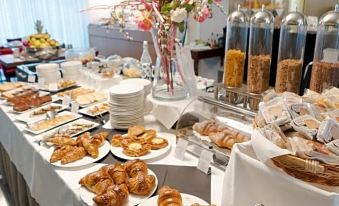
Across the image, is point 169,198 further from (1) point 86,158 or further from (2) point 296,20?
(2) point 296,20

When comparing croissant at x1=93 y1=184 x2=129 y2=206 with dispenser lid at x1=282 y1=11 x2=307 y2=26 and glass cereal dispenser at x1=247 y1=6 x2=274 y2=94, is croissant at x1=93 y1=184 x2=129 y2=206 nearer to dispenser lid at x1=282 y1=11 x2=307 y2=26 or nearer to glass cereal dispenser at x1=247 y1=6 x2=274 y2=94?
glass cereal dispenser at x1=247 y1=6 x2=274 y2=94

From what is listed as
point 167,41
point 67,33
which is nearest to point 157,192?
point 167,41

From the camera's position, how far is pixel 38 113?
159 centimetres

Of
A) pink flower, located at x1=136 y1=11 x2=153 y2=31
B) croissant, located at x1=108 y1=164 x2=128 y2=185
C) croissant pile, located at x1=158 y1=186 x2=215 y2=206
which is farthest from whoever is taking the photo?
pink flower, located at x1=136 y1=11 x2=153 y2=31

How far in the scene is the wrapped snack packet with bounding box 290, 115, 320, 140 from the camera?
66 cm

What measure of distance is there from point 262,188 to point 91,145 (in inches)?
28.0

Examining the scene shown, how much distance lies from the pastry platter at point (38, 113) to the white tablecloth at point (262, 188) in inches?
45.4

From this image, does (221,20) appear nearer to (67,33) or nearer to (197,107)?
(67,33)

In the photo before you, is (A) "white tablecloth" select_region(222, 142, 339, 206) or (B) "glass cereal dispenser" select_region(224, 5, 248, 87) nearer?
(A) "white tablecloth" select_region(222, 142, 339, 206)

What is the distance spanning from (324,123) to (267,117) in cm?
13

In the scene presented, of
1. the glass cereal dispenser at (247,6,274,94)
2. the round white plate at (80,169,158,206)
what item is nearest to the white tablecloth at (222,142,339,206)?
the round white plate at (80,169,158,206)

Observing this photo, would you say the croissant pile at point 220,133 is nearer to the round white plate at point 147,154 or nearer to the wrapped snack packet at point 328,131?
the round white plate at point 147,154

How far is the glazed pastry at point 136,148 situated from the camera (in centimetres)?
114

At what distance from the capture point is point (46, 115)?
1.57 m
